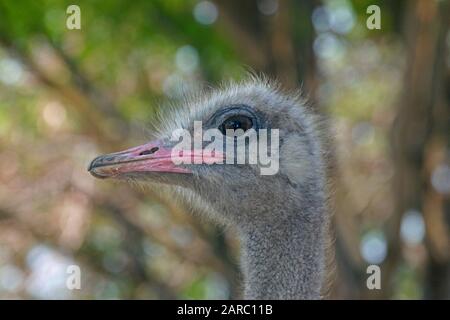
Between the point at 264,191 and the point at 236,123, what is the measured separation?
0.94 feet

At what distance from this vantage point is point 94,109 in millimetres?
8570

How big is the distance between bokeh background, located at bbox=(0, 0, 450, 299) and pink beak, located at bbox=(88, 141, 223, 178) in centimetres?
270

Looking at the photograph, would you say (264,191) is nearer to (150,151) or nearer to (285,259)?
(285,259)

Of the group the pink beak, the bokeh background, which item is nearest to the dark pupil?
the pink beak

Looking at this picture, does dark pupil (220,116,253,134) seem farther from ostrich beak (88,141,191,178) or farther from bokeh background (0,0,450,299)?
bokeh background (0,0,450,299)

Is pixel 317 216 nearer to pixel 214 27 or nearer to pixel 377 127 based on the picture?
pixel 214 27

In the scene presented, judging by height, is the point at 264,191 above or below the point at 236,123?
below

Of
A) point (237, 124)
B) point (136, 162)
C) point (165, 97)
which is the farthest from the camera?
point (165, 97)

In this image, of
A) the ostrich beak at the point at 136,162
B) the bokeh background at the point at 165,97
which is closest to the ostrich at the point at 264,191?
the ostrich beak at the point at 136,162

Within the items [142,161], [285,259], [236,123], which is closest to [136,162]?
[142,161]

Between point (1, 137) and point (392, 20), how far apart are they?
4.14 metres

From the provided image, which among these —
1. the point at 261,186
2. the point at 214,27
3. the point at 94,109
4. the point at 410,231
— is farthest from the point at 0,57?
the point at 261,186

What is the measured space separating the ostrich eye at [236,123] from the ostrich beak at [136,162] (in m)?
0.22

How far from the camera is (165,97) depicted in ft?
20.4
